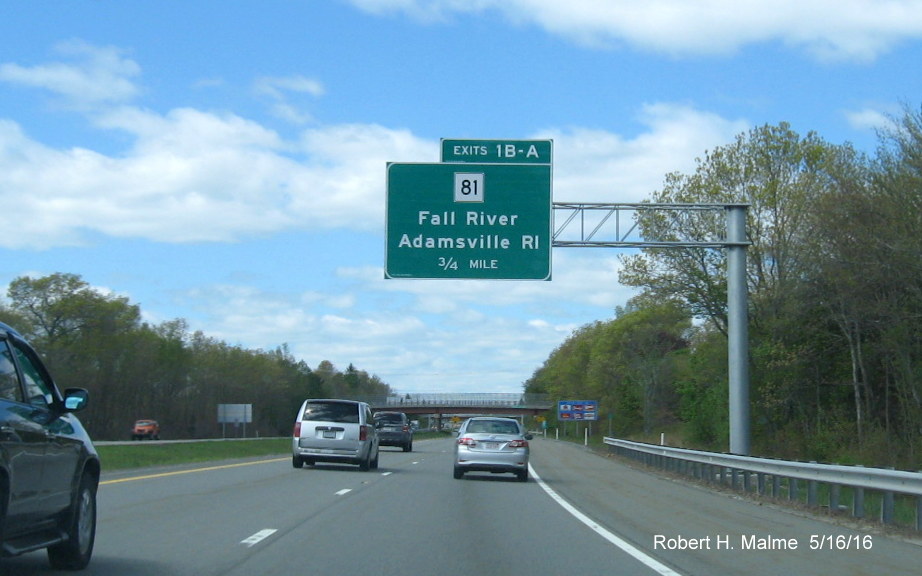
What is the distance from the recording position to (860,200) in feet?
104

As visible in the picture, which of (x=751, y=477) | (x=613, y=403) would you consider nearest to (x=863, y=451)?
(x=751, y=477)

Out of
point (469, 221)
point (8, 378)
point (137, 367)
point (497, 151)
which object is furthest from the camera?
point (137, 367)

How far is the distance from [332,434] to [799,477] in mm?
13206

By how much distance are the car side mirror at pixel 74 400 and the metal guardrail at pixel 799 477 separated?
1040cm

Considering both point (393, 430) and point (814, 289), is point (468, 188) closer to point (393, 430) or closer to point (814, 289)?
point (814, 289)

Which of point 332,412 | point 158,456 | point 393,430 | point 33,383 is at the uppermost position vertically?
point 33,383

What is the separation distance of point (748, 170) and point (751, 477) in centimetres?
2509

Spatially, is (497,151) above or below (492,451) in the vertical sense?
above

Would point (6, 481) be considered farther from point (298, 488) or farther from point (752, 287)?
point (752, 287)

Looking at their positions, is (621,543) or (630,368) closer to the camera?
(621,543)

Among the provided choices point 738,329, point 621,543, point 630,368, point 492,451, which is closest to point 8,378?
point 621,543

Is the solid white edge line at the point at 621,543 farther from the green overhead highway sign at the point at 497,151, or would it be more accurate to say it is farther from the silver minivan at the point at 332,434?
the green overhead highway sign at the point at 497,151

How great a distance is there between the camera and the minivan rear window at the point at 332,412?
2883 cm

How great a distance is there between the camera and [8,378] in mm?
8281
